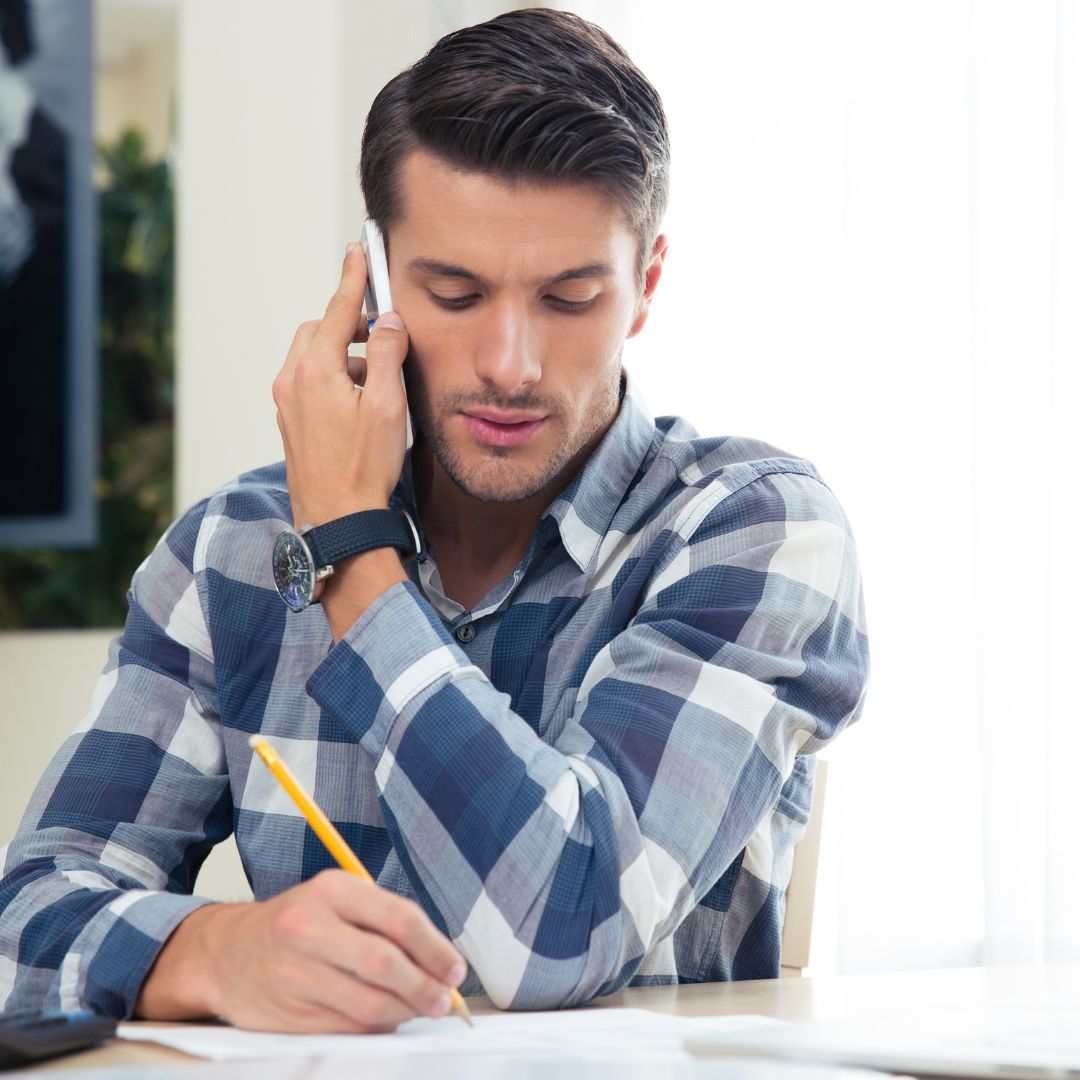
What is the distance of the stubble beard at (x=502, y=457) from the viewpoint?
1120 millimetres

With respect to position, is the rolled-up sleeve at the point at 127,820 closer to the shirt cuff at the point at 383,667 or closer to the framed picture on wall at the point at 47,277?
the shirt cuff at the point at 383,667

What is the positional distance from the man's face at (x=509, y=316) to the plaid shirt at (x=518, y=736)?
65 millimetres

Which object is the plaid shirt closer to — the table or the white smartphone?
the table

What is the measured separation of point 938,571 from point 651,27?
98 cm

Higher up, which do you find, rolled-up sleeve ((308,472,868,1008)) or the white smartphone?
the white smartphone

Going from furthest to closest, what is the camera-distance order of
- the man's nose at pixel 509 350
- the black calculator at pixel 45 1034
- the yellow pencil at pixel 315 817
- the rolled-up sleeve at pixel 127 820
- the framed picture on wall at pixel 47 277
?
the framed picture on wall at pixel 47 277
the man's nose at pixel 509 350
the rolled-up sleeve at pixel 127 820
the yellow pencil at pixel 315 817
the black calculator at pixel 45 1034

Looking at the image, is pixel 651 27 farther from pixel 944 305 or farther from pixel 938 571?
pixel 938 571

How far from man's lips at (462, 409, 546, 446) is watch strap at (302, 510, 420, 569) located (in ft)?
0.48

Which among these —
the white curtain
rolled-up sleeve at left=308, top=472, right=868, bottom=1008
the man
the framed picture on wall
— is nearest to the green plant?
the framed picture on wall

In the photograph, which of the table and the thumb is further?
the thumb

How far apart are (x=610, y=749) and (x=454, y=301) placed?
42 cm

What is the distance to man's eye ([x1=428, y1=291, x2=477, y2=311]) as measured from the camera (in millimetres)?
1132

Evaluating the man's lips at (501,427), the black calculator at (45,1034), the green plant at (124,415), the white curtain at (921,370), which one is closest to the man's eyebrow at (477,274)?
the man's lips at (501,427)

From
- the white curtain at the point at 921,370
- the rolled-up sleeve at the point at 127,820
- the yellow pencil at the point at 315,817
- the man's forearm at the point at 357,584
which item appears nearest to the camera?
the yellow pencil at the point at 315,817
